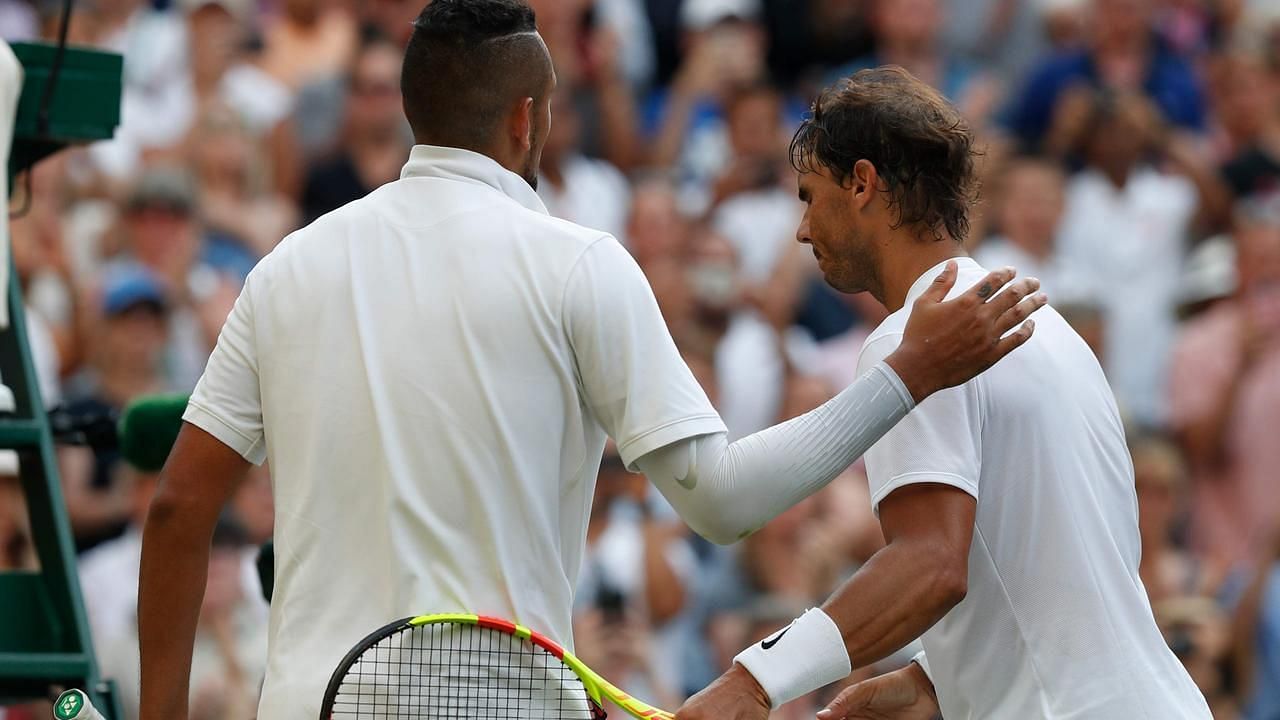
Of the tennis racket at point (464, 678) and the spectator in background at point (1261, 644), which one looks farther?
the spectator in background at point (1261, 644)

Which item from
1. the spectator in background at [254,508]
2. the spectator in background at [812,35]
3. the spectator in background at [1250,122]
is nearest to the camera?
the spectator in background at [254,508]

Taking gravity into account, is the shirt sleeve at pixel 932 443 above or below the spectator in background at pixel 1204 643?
above

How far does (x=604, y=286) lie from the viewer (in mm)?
3051

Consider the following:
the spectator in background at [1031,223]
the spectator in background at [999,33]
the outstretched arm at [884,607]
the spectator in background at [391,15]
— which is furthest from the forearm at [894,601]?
the spectator in background at [999,33]

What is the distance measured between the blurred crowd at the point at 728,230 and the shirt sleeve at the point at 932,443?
3.91 metres

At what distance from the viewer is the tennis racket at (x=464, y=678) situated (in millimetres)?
2955

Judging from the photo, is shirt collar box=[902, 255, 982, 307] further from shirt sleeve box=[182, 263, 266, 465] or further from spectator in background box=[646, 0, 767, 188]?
spectator in background box=[646, 0, 767, 188]

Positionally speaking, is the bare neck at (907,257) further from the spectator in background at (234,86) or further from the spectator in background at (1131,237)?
the spectator in background at (1131,237)

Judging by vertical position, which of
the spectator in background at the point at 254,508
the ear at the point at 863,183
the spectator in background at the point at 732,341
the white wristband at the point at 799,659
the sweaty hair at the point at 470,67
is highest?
the sweaty hair at the point at 470,67

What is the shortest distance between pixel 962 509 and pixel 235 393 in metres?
1.21

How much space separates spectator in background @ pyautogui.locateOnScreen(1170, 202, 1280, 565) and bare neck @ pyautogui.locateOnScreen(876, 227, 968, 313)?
17.6 feet

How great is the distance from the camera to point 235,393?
3.20 metres

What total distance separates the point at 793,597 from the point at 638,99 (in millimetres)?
3668

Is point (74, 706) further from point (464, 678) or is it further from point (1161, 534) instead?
point (1161, 534)
